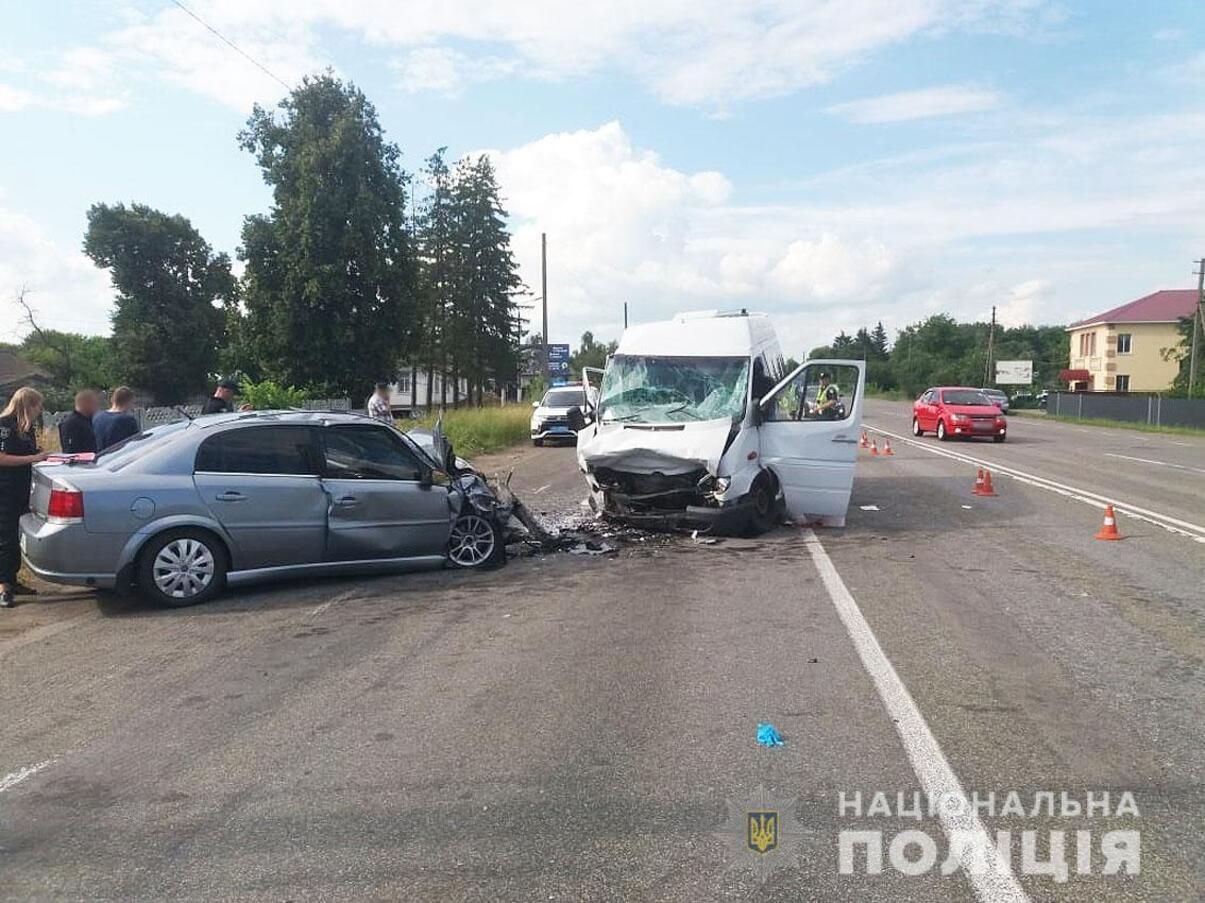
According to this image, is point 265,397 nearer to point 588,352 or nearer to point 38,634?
point 38,634

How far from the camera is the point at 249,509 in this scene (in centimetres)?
800

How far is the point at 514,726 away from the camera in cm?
499

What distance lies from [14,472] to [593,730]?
597cm

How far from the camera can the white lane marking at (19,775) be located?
14.4ft

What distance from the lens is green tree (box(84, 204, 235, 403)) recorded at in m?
58.0

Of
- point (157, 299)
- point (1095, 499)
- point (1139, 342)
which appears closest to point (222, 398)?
point (1095, 499)

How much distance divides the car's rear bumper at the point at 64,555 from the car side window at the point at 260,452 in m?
1.01

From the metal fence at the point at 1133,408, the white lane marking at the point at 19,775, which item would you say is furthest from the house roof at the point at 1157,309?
the white lane marking at the point at 19,775

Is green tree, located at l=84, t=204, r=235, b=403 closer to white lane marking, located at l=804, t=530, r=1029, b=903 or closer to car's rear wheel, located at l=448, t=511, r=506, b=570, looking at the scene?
car's rear wheel, located at l=448, t=511, r=506, b=570

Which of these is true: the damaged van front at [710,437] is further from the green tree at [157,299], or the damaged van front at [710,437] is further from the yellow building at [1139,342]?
the yellow building at [1139,342]

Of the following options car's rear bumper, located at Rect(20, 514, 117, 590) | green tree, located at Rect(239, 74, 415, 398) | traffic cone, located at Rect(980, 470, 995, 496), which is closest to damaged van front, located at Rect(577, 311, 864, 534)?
traffic cone, located at Rect(980, 470, 995, 496)

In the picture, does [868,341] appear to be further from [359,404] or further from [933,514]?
[933,514]

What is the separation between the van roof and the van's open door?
80 cm

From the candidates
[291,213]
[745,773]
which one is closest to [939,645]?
[745,773]
